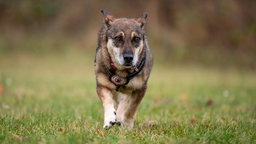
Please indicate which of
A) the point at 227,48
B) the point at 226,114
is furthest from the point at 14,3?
the point at 226,114

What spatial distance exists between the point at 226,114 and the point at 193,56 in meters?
14.6

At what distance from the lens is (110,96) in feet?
19.3

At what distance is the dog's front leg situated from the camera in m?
5.49

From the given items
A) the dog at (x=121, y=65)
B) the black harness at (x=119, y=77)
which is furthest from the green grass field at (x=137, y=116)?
the black harness at (x=119, y=77)

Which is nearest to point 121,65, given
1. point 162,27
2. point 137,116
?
point 137,116

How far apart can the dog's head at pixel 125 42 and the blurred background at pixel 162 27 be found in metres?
15.4

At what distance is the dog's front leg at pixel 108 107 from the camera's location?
549cm

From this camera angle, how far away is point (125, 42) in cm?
566

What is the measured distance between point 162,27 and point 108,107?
56.7ft

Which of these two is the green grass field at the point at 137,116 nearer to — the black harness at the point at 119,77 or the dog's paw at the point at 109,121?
the dog's paw at the point at 109,121

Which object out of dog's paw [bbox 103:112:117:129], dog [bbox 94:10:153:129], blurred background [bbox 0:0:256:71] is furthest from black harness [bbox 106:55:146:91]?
blurred background [bbox 0:0:256:71]

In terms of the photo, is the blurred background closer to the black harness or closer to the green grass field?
the green grass field

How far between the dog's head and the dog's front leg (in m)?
0.42

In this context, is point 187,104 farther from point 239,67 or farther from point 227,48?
point 227,48
